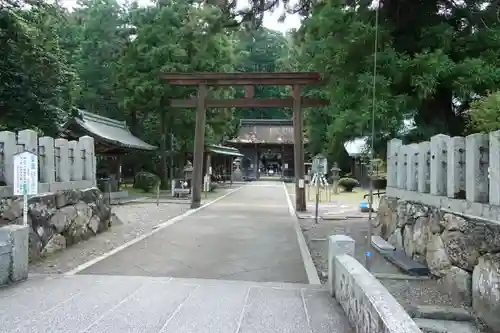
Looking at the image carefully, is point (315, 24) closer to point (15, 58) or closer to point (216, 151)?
point (15, 58)

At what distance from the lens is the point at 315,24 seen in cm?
1038

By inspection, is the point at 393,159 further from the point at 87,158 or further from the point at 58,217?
the point at 87,158

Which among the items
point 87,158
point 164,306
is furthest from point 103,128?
point 164,306

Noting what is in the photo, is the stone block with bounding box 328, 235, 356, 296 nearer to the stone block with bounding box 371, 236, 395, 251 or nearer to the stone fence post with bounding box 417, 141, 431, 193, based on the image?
the stone fence post with bounding box 417, 141, 431, 193

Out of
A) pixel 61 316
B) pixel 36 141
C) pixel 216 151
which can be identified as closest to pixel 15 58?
pixel 36 141

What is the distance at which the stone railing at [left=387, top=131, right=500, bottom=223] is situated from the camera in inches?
210

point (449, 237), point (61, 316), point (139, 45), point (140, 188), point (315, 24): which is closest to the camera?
point (61, 316)

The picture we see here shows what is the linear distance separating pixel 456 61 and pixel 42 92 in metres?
12.2

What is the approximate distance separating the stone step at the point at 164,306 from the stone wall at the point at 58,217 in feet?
5.29

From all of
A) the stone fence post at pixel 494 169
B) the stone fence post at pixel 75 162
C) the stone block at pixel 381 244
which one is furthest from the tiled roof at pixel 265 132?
the stone fence post at pixel 494 169

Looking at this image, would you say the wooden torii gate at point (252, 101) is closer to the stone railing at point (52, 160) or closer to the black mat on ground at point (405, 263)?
the stone railing at point (52, 160)

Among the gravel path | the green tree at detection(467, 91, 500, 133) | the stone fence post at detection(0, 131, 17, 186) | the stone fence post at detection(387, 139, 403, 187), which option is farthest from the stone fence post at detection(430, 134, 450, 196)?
the stone fence post at detection(0, 131, 17, 186)

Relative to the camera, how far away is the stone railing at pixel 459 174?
5328 millimetres

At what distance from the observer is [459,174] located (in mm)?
6449
